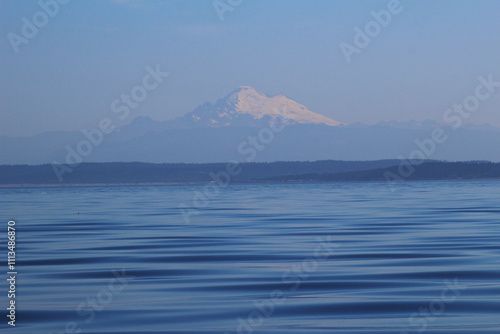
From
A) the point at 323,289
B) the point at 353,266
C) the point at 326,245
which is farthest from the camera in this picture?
the point at 326,245

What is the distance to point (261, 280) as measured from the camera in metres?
17.6

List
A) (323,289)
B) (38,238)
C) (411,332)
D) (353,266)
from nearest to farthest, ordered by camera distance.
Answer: (411,332) → (323,289) → (353,266) → (38,238)

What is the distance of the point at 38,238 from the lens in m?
28.6

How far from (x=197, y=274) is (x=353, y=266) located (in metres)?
3.69

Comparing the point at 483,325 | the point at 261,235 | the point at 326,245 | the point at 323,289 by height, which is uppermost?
the point at 261,235

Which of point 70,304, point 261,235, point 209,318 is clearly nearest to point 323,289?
point 209,318

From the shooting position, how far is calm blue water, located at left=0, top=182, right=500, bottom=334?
1320 centimetres

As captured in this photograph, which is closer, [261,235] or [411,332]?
[411,332]

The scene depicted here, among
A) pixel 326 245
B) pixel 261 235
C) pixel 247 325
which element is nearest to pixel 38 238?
pixel 261 235

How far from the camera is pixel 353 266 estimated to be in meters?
19.6

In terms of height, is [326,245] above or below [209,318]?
above

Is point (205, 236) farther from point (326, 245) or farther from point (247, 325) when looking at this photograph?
point (247, 325)

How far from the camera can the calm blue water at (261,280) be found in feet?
43.3

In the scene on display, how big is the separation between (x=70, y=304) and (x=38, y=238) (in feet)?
46.9
